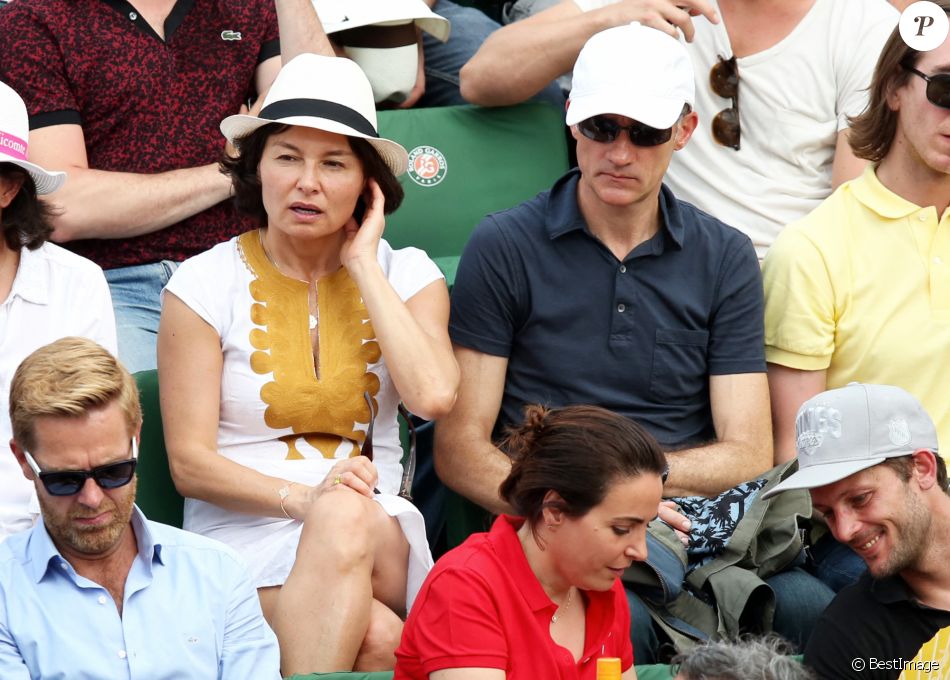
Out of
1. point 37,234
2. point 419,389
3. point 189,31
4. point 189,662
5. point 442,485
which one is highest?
point 189,31

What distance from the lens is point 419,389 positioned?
3316mm

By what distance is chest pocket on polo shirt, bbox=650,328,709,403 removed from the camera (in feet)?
11.8

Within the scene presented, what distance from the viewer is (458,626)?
2.56m

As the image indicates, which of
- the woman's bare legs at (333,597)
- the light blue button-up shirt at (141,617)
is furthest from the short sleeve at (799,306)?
the light blue button-up shirt at (141,617)

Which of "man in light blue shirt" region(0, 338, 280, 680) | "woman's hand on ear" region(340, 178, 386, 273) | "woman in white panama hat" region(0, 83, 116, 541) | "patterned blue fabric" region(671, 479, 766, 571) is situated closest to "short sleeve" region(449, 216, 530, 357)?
"woman's hand on ear" region(340, 178, 386, 273)

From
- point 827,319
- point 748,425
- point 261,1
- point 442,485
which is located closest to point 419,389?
point 442,485

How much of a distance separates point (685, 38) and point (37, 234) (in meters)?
1.82

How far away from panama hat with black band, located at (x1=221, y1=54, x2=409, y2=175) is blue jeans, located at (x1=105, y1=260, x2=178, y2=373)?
60cm

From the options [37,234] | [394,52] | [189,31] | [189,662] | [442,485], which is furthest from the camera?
[394,52]

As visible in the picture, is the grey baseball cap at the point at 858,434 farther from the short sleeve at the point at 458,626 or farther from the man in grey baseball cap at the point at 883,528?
the short sleeve at the point at 458,626

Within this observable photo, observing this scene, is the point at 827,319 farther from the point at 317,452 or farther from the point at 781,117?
the point at 317,452

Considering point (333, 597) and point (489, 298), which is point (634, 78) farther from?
point (333, 597)

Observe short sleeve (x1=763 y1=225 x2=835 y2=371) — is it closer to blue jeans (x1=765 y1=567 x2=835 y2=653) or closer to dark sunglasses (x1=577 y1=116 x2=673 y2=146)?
dark sunglasses (x1=577 y1=116 x2=673 y2=146)

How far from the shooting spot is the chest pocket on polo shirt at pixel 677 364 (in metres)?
3.59
